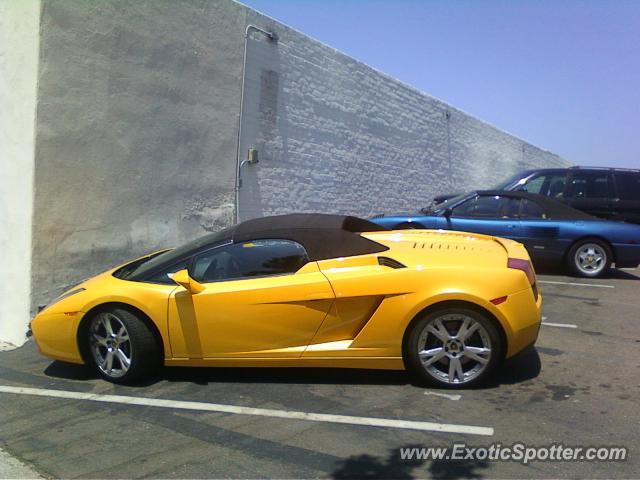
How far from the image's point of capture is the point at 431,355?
4.37m

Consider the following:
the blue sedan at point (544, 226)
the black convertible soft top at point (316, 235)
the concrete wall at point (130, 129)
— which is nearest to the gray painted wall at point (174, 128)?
the concrete wall at point (130, 129)

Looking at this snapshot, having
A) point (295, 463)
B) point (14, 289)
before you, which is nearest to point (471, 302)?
point (295, 463)

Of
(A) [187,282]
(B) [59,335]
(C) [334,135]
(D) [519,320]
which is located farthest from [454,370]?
(C) [334,135]

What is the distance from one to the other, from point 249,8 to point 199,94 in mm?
2001

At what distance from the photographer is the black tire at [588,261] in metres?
9.13

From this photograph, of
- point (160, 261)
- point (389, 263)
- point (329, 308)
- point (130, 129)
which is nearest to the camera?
point (329, 308)

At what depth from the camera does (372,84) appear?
541 inches

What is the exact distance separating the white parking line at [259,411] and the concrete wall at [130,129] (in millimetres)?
2572

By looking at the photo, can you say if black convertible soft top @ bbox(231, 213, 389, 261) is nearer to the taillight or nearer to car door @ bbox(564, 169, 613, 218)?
the taillight

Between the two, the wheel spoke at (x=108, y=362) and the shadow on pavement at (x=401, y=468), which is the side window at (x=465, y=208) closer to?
the wheel spoke at (x=108, y=362)

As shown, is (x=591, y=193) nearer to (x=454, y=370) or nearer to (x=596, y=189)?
(x=596, y=189)

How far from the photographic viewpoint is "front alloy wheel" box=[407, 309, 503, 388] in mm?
4340

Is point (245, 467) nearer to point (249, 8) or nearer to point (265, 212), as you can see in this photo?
point (265, 212)

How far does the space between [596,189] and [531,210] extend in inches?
104
